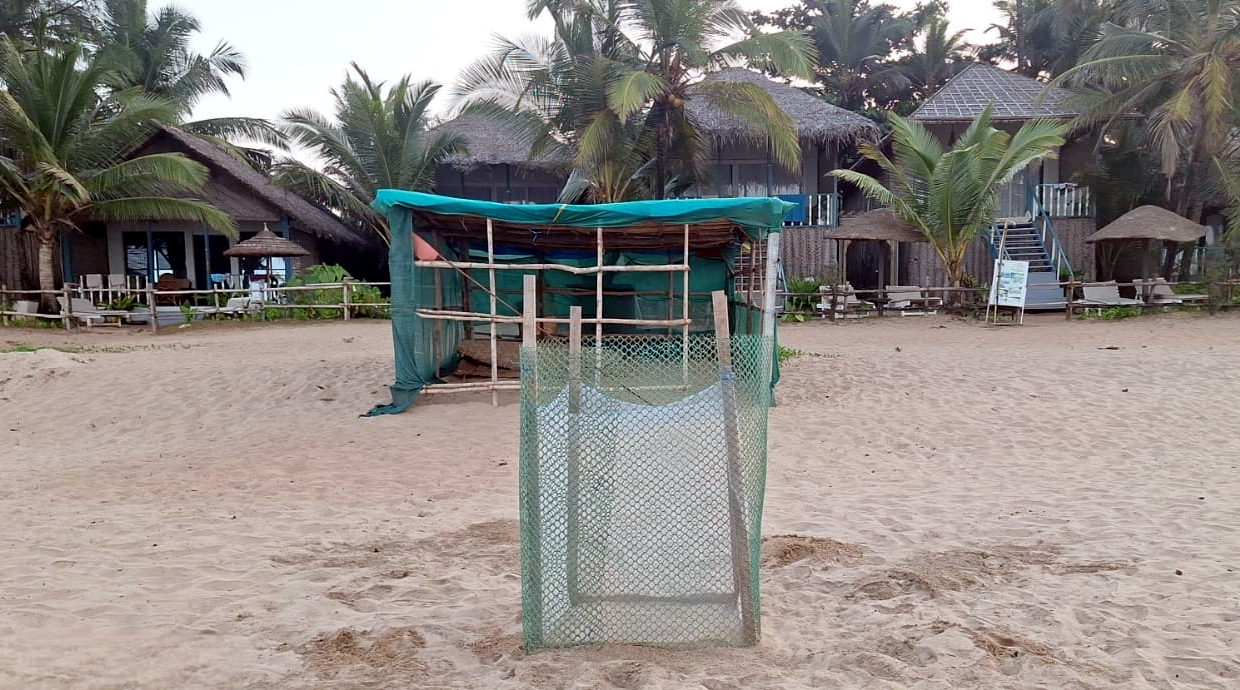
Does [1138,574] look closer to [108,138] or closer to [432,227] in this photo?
[432,227]

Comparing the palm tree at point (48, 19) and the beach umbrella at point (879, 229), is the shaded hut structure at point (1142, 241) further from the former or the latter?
the palm tree at point (48, 19)

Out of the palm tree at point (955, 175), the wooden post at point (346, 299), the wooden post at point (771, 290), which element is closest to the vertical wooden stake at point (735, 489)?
the wooden post at point (771, 290)

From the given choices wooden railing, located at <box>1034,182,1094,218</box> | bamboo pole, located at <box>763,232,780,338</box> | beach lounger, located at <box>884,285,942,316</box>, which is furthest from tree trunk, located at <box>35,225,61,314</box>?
wooden railing, located at <box>1034,182,1094,218</box>

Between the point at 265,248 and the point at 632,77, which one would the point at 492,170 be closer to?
the point at 265,248

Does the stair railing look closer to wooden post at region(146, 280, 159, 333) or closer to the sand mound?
the sand mound

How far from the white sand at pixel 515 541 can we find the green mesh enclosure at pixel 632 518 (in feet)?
0.54

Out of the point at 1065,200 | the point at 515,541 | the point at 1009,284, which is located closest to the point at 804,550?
the point at 515,541

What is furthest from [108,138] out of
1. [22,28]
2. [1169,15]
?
[1169,15]

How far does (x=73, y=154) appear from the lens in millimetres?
15891

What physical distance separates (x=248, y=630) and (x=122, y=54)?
67.4 ft

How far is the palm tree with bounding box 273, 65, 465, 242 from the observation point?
19.2 meters

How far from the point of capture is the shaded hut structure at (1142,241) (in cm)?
1616

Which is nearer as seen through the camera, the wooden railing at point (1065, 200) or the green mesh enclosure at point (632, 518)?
the green mesh enclosure at point (632, 518)

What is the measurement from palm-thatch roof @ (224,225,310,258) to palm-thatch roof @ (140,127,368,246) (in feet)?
5.77
